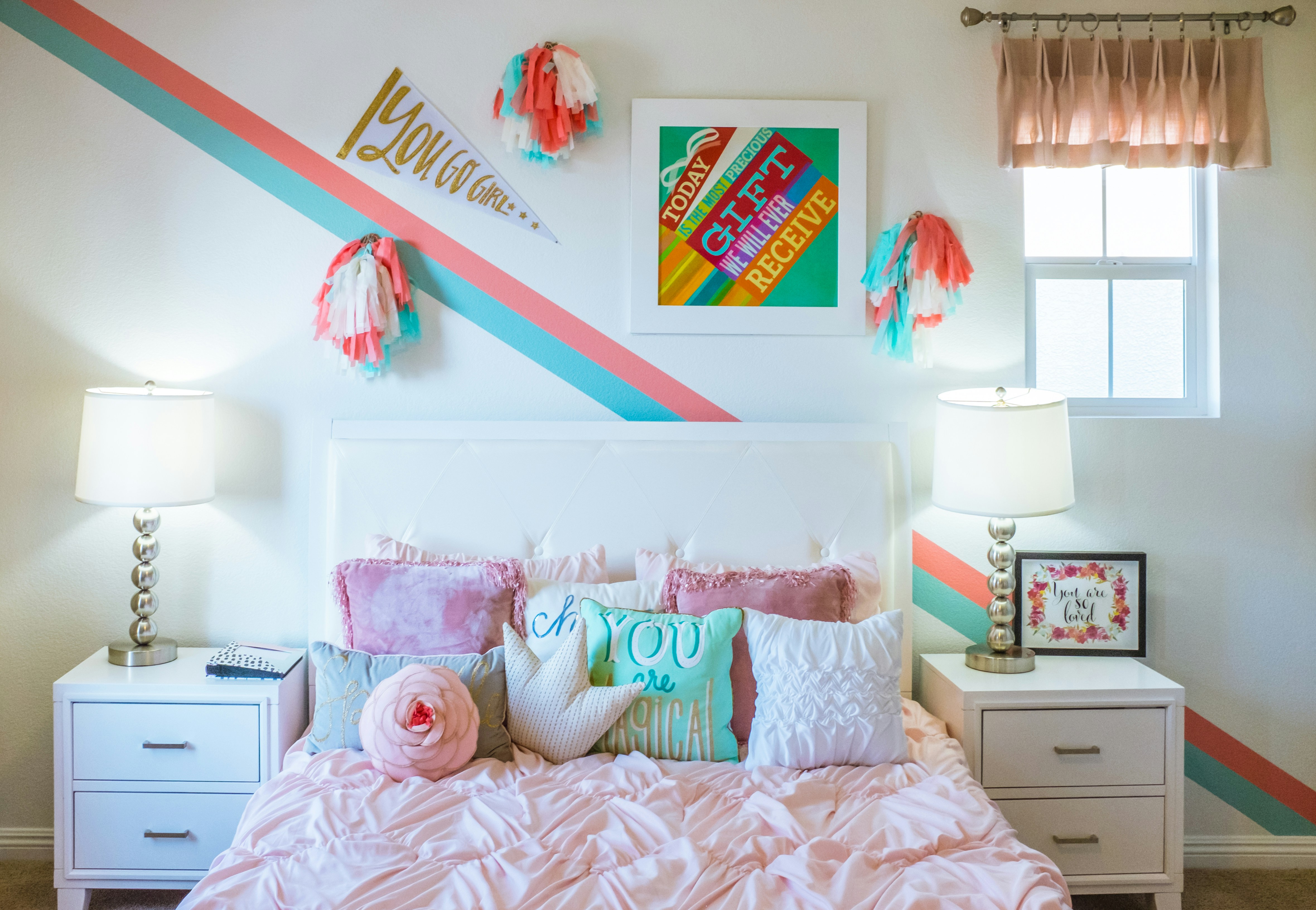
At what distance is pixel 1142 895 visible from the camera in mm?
2510

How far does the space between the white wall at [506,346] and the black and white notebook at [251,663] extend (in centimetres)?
17

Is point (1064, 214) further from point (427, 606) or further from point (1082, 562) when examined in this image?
point (427, 606)

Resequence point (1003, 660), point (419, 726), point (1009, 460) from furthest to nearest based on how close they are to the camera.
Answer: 1. point (1003, 660)
2. point (1009, 460)
3. point (419, 726)

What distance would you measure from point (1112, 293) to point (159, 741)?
292cm

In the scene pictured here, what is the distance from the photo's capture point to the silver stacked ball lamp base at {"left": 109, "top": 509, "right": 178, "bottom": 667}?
2.44 meters

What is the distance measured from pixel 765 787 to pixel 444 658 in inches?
30.4

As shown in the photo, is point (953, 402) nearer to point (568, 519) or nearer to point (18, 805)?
point (568, 519)

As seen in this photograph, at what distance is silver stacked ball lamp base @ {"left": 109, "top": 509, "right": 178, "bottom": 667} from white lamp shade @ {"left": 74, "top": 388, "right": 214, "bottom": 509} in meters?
0.15

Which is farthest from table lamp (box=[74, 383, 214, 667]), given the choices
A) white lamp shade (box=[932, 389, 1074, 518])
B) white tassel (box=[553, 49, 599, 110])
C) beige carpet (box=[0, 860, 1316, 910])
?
white lamp shade (box=[932, 389, 1074, 518])

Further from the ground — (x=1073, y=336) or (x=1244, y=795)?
(x=1073, y=336)

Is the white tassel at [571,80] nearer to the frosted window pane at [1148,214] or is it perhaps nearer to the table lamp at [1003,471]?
the table lamp at [1003,471]

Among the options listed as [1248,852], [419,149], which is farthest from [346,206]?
[1248,852]

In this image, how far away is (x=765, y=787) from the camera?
1.89 m

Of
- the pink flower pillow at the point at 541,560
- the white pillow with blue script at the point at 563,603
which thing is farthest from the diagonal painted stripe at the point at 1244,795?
the pink flower pillow at the point at 541,560
